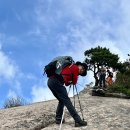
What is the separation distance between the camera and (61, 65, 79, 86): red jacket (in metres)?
12.7

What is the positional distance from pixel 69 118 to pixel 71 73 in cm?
184

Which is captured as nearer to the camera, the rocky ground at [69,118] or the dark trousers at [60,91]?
the dark trousers at [60,91]

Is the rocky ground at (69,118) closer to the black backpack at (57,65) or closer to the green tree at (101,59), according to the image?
the black backpack at (57,65)

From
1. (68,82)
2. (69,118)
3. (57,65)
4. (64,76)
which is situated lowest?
(69,118)

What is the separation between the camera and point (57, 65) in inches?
500

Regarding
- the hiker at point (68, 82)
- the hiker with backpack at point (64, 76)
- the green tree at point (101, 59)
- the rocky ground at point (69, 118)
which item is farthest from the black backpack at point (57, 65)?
the green tree at point (101, 59)

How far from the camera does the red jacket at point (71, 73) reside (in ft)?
41.7

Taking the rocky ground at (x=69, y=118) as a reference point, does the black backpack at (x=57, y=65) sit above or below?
above

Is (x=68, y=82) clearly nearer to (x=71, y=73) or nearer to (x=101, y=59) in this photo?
(x=71, y=73)

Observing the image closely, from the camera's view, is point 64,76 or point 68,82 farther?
point 68,82

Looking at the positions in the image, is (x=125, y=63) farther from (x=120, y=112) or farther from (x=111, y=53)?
(x=120, y=112)

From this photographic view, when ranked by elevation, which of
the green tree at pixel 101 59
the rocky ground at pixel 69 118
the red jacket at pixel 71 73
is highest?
the green tree at pixel 101 59

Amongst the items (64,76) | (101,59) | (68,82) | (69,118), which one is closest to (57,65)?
(64,76)

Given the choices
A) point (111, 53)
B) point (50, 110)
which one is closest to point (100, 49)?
point (111, 53)
